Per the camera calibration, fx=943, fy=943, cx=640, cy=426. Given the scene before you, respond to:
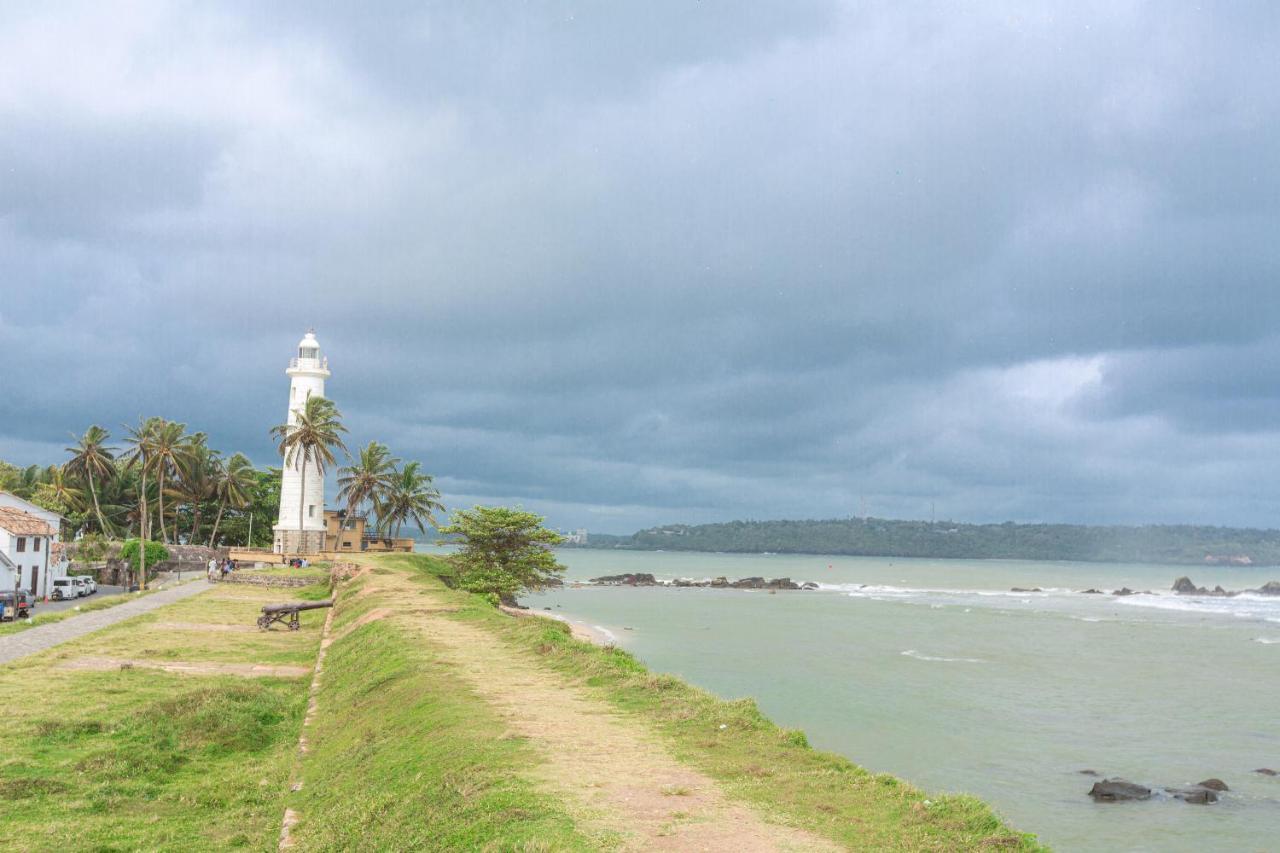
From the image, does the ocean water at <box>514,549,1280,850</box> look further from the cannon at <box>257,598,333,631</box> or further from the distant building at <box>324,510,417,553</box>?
the distant building at <box>324,510,417,553</box>

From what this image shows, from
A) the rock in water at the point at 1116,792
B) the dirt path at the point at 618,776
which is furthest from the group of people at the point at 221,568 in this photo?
the rock in water at the point at 1116,792

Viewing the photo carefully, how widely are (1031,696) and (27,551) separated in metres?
39.1

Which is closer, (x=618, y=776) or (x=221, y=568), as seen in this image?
(x=618, y=776)

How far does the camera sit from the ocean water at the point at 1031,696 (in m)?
16.0

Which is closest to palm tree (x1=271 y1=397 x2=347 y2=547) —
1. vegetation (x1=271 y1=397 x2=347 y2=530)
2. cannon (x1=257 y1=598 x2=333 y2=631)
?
vegetation (x1=271 y1=397 x2=347 y2=530)

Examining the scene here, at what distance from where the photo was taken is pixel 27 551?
39.6 meters

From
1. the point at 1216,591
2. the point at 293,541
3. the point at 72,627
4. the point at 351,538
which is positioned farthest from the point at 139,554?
the point at 1216,591

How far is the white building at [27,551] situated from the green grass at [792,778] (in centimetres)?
3290

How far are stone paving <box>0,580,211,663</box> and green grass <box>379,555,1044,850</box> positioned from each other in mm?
14540

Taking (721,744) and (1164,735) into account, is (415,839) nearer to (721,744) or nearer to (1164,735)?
(721,744)

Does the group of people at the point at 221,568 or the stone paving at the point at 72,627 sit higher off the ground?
the group of people at the point at 221,568

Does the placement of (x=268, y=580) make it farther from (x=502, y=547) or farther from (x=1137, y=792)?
(x=1137, y=792)

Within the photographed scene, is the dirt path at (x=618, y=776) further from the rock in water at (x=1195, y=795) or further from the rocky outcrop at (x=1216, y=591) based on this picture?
the rocky outcrop at (x=1216, y=591)

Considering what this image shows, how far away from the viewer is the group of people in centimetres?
4519
